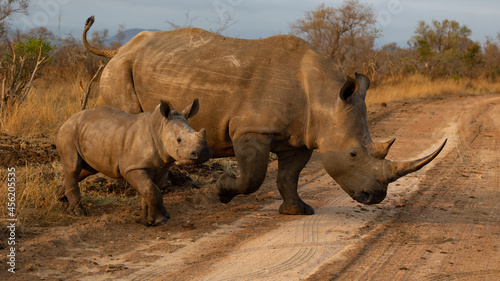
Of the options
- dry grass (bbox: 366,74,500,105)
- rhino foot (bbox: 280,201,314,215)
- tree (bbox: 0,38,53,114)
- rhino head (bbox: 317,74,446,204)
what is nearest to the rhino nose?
rhino head (bbox: 317,74,446,204)

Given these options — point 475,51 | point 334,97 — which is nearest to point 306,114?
point 334,97

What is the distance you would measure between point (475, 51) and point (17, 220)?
34.2m

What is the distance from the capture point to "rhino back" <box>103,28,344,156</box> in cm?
581

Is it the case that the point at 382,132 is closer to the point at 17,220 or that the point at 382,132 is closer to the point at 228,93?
the point at 228,93

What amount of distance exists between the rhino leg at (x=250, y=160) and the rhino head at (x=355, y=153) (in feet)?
1.88

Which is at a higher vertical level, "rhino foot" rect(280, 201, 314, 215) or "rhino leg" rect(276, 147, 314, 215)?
"rhino leg" rect(276, 147, 314, 215)

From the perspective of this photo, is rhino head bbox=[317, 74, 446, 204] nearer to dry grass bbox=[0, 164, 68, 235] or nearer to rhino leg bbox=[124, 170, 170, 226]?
rhino leg bbox=[124, 170, 170, 226]

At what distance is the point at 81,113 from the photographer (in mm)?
5922

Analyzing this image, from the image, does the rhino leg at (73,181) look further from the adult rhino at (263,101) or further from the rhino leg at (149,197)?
the adult rhino at (263,101)

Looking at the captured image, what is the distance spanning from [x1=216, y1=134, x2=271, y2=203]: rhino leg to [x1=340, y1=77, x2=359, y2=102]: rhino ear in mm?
825

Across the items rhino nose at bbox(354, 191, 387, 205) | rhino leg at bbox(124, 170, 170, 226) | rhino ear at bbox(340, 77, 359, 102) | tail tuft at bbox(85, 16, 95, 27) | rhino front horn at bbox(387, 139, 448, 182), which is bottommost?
rhino leg at bbox(124, 170, 170, 226)

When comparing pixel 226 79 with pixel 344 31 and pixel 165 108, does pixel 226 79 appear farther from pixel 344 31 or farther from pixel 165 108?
pixel 344 31

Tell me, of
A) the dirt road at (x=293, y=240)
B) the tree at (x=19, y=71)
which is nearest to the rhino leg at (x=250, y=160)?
the dirt road at (x=293, y=240)

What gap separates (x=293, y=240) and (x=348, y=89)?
5.04ft
